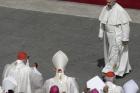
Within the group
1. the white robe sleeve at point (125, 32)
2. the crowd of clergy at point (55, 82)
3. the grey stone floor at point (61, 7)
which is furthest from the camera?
the grey stone floor at point (61, 7)

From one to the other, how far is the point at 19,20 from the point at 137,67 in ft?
15.4

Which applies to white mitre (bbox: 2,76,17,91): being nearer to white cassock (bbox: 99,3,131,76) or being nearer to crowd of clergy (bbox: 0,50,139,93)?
crowd of clergy (bbox: 0,50,139,93)

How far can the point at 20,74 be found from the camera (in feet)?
41.8

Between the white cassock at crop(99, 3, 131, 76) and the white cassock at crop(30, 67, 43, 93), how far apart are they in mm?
2343

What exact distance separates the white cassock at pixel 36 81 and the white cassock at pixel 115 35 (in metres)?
2.34

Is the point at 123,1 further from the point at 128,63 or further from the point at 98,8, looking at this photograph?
the point at 128,63

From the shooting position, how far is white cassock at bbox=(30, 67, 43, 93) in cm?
1309

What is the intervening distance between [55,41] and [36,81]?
4464 millimetres

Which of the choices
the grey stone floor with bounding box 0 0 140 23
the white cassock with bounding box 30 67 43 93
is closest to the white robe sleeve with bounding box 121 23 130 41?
the white cassock with bounding box 30 67 43 93

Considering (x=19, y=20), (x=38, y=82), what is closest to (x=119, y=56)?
(x=38, y=82)

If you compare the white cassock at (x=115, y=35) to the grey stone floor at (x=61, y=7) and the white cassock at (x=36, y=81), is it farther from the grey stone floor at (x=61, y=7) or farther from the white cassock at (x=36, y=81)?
the grey stone floor at (x=61, y=7)

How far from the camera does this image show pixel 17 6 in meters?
20.3

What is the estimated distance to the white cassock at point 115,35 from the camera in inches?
584

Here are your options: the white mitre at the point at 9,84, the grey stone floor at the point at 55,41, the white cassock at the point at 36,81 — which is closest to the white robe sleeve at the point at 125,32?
the grey stone floor at the point at 55,41
